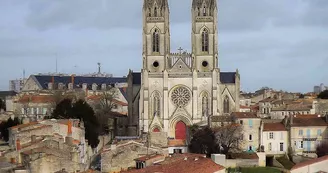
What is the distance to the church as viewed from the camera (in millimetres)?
91312

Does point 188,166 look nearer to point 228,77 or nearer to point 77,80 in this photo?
point 228,77

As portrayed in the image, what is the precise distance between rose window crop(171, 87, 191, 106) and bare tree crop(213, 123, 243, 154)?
24118 millimetres

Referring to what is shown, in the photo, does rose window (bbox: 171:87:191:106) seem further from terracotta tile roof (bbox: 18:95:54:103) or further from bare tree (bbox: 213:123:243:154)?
terracotta tile roof (bbox: 18:95:54:103)

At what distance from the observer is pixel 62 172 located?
134 ft

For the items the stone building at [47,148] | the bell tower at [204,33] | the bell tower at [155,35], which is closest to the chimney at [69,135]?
the stone building at [47,148]

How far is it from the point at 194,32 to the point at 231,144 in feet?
97.3

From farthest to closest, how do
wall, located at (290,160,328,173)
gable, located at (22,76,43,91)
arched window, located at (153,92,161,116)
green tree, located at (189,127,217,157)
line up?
gable, located at (22,76,43,91) < arched window, located at (153,92,161,116) < green tree, located at (189,127,217,157) < wall, located at (290,160,328,173)

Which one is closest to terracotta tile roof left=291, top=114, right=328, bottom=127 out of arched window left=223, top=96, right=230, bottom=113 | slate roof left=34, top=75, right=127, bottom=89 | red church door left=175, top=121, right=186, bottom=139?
red church door left=175, top=121, right=186, bottom=139

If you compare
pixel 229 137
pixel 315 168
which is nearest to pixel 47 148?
pixel 315 168

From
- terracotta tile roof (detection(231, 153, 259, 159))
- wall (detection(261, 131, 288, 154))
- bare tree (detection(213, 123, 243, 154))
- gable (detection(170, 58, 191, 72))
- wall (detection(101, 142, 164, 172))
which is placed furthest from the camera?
gable (detection(170, 58, 191, 72))

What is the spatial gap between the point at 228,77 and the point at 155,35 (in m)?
11.7

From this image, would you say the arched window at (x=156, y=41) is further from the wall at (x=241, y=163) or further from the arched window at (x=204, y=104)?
the wall at (x=241, y=163)

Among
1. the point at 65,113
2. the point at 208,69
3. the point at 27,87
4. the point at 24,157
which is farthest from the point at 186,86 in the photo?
the point at 27,87

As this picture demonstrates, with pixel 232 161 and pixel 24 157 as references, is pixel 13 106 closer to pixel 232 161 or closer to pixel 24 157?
pixel 232 161
